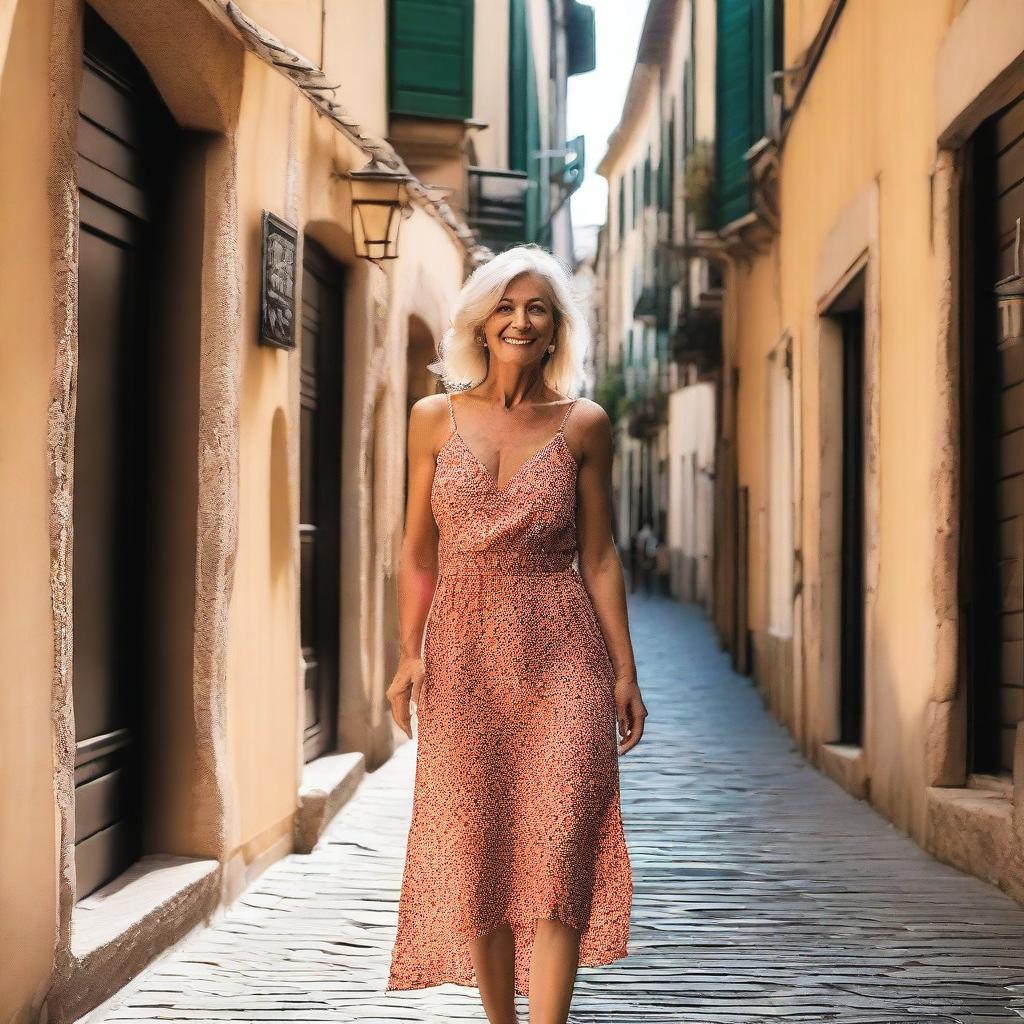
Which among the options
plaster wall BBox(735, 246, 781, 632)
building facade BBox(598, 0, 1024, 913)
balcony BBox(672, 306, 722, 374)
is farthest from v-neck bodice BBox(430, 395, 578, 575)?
balcony BBox(672, 306, 722, 374)

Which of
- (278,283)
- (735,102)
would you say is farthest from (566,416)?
(735,102)

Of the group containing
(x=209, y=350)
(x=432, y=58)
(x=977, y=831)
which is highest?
(x=432, y=58)

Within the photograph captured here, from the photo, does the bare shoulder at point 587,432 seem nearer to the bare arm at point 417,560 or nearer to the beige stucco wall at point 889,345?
the bare arm at point 417,560

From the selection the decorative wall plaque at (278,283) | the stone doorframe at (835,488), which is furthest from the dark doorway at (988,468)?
the decorative wall plaque at (278,283)

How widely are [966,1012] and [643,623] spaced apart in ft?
63.5

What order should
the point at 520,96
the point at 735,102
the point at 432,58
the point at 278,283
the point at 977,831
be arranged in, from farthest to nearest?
the point at 520,96, the point at 735,102, the point at 432,58, the point at 278,283, the point at 977,831

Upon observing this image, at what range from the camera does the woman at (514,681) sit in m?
3.76

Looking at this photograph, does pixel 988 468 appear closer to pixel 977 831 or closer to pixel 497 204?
pixel 977 831

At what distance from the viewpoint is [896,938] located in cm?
541

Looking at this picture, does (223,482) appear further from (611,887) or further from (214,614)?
(611,887)

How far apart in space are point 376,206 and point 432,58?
402 cm

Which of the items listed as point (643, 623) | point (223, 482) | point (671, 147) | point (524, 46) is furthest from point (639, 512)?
point (223, 482)

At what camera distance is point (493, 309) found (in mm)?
3938

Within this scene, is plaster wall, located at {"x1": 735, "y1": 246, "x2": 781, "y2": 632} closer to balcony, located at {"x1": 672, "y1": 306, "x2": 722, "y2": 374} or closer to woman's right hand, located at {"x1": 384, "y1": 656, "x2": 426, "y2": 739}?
Result: balcony, located at {"x1": 672, "y1": 306, "x2": 722, "y2": 374}
